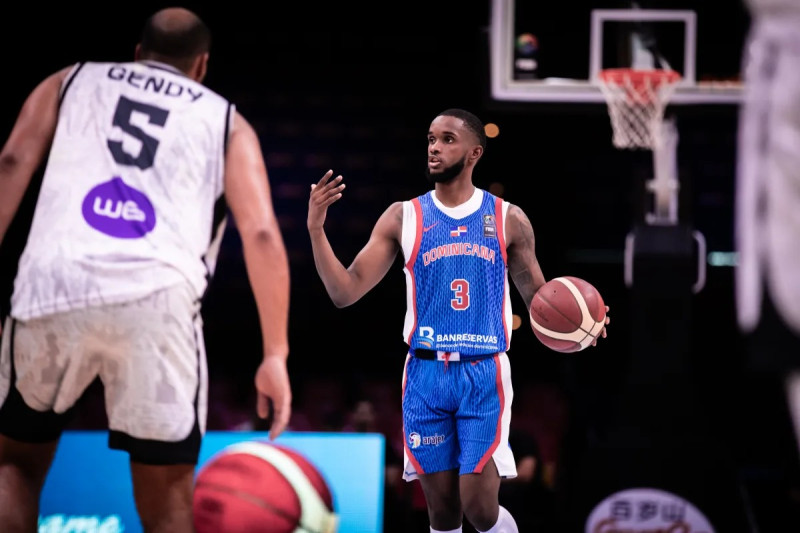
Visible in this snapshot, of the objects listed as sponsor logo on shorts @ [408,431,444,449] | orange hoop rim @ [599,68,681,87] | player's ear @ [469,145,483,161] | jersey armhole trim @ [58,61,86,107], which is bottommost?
sponsor logo on shorts @ [408,431,444,449]

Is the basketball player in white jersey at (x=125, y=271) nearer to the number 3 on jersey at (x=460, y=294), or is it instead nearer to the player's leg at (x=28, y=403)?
the player's leg at (x=28, y=403)

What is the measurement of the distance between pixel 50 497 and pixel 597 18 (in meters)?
4.88

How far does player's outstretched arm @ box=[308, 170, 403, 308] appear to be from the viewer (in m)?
3.73

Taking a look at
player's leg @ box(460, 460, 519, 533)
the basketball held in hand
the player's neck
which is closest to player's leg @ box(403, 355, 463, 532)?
player's leg @ box(460, 460, 519, 533)

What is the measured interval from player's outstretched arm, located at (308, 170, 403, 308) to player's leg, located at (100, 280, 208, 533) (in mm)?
608

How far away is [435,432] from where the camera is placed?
150 inches

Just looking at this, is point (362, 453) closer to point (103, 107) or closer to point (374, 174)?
point (103, 107)

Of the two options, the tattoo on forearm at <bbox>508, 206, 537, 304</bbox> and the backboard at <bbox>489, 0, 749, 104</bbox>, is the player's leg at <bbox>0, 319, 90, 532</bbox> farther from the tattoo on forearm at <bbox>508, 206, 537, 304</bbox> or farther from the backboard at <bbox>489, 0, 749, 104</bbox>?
the backboard at <bbox>489, 0, 749, 104</bbox>

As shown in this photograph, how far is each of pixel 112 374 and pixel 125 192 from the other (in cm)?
69

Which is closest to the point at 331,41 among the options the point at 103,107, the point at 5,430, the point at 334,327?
the point at 334,327

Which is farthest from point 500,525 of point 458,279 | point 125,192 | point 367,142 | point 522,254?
point 367,142

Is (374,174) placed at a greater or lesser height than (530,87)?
lesser

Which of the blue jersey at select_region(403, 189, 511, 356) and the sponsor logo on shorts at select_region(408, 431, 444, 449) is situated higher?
the blue jersey at select_region(403, 189, 511, 356)

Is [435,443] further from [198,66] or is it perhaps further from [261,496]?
[198,66]
